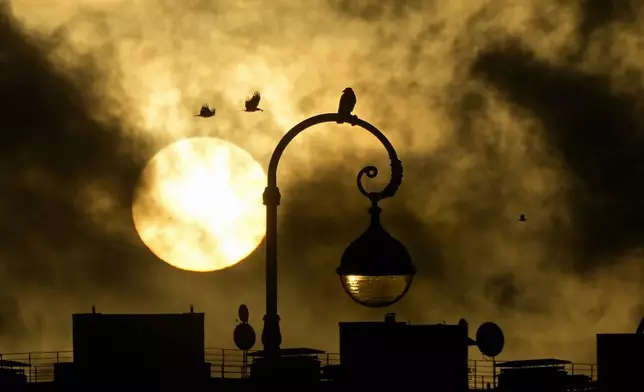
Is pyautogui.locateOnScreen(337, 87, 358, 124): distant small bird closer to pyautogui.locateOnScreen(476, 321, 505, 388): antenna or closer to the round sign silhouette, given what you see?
pyautogui.locateOnScreen(476, 321, 505, 388): antenna

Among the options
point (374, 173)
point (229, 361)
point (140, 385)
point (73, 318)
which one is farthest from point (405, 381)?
point (374, 173)

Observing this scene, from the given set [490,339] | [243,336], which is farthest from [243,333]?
[490,339]

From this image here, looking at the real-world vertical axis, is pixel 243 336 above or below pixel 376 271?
above

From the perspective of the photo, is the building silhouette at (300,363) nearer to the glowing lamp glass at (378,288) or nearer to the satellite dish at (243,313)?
the satellite dish at (243,313)

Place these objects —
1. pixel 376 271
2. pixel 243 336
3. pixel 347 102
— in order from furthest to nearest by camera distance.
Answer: pixel 243 336
pixel 347 102
pixel 376 271

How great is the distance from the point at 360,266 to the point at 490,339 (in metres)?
36.5

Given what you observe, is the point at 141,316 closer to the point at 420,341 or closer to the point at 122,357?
the point at 122,357

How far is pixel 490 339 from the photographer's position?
52094 mm

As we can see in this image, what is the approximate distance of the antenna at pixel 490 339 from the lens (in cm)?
5181

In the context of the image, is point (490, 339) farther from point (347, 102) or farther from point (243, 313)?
point (347, 102)

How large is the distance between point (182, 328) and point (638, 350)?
26.7 m

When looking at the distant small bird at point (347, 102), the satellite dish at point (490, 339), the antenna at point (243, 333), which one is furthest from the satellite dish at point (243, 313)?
the distant small bird at point (347, 102)

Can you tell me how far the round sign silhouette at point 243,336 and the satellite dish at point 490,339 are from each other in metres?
9.71

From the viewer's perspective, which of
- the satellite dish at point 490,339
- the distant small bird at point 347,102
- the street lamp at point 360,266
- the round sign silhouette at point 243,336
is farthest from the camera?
the round sign silhouette at point 243,336
